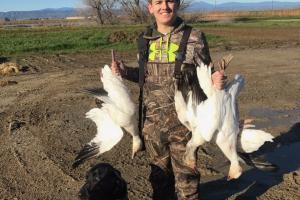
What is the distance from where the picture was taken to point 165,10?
12.1 feet

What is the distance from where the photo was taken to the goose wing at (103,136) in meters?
3.76

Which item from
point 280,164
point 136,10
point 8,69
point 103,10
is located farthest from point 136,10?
point 280,164

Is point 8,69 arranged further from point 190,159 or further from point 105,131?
point 190,159

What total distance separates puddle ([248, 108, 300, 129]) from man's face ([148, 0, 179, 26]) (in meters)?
4.60

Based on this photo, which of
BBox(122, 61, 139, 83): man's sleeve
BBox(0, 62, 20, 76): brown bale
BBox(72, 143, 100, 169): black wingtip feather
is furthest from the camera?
BBox(0, 62, 20, 76): brown bale

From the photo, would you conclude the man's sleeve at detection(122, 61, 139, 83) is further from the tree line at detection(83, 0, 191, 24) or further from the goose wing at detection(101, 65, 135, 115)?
the tree line at detection(83, 0, 191, 24)

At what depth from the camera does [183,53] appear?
3729 millimetres

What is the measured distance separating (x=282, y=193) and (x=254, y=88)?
242 inches

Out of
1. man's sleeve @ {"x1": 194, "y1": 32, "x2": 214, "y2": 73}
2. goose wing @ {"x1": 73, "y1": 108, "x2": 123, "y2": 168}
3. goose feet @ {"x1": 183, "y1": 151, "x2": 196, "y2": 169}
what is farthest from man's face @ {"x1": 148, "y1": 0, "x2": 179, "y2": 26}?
goose feet @ {"x1": 183, "y1": 151, "x2": 196, "y2": 169}

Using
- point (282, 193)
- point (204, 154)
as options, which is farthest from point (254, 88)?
point (282, 193)

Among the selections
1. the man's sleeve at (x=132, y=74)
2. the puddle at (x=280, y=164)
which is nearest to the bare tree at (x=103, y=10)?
the puddle at (x=280, y=164)

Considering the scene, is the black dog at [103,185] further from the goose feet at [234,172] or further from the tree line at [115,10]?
the tree line at [115,10]

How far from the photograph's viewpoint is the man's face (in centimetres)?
367

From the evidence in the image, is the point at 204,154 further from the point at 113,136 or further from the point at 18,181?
the point at 113,136
